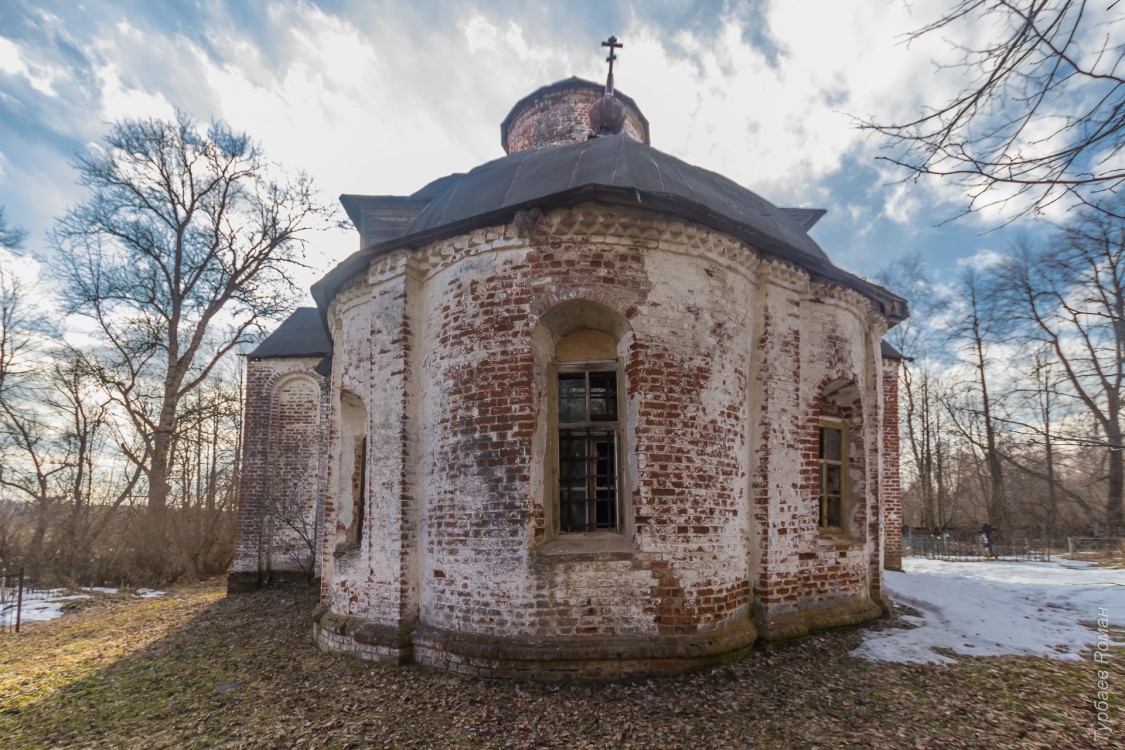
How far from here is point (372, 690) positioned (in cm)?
521

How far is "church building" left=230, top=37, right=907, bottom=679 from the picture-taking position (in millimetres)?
5336

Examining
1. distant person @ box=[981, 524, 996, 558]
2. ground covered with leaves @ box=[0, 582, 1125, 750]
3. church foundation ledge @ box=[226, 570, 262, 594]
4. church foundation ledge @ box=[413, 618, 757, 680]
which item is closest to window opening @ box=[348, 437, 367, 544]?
ground covered with leaves @ box=[0, 582, 1125, 750]

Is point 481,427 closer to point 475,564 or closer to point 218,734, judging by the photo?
point 475,564

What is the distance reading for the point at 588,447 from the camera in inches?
235

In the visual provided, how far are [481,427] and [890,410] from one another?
1050cm

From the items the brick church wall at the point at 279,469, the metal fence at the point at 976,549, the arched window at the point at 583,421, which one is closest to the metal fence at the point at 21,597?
the brick church wall at the point at 279,469

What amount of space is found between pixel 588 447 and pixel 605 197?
2.66m

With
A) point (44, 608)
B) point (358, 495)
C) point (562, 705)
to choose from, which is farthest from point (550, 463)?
point (44, 608)

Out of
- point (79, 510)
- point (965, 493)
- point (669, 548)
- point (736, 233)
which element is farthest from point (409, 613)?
point (965, 493)

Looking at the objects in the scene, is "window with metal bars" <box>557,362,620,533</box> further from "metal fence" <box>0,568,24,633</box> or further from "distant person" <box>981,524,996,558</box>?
"distant person" <box>981,524,996,558</box>

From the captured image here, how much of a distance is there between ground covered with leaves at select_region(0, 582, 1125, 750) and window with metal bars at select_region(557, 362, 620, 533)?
5.22ft

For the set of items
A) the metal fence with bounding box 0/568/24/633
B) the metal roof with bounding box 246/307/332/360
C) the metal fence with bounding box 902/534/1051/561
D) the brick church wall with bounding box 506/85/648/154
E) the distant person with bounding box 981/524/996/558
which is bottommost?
the metal fence with bounding box 902/534/1051/561

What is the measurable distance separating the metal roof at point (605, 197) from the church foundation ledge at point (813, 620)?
168 inches

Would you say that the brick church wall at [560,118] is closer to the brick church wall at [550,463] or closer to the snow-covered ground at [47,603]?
the brick church wall at [550,463]
